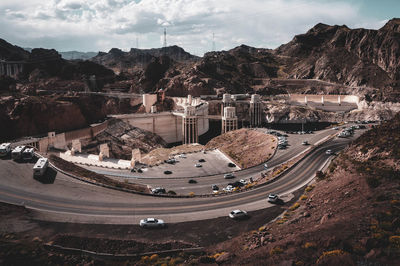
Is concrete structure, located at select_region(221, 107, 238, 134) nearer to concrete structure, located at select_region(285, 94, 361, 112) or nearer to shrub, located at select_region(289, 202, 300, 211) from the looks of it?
concrete structure, located at select_region(285, 94, 361, 112)

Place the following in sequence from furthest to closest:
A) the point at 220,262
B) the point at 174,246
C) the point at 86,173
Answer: the point at 86,173 < the point at 174,246 < the point at 220,262

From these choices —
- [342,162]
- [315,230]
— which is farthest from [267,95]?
[315,230]

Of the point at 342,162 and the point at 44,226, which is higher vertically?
the point at 342,162

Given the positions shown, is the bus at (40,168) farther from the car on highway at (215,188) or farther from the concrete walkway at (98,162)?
the concrete walkway at (98,162)

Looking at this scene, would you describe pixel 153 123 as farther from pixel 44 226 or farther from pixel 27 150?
pixel 44 226

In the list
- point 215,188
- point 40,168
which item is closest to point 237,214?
point 215,188

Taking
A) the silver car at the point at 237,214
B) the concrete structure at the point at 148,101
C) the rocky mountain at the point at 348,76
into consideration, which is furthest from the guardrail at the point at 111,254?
the rocky mountain at the point at 348,76

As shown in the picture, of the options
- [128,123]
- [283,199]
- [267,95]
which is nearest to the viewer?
[283,199]

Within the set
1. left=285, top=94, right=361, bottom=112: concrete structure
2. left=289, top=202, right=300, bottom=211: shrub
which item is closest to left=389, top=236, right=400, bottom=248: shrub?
left=289, top=202, right=300, bottom=211: shrub
